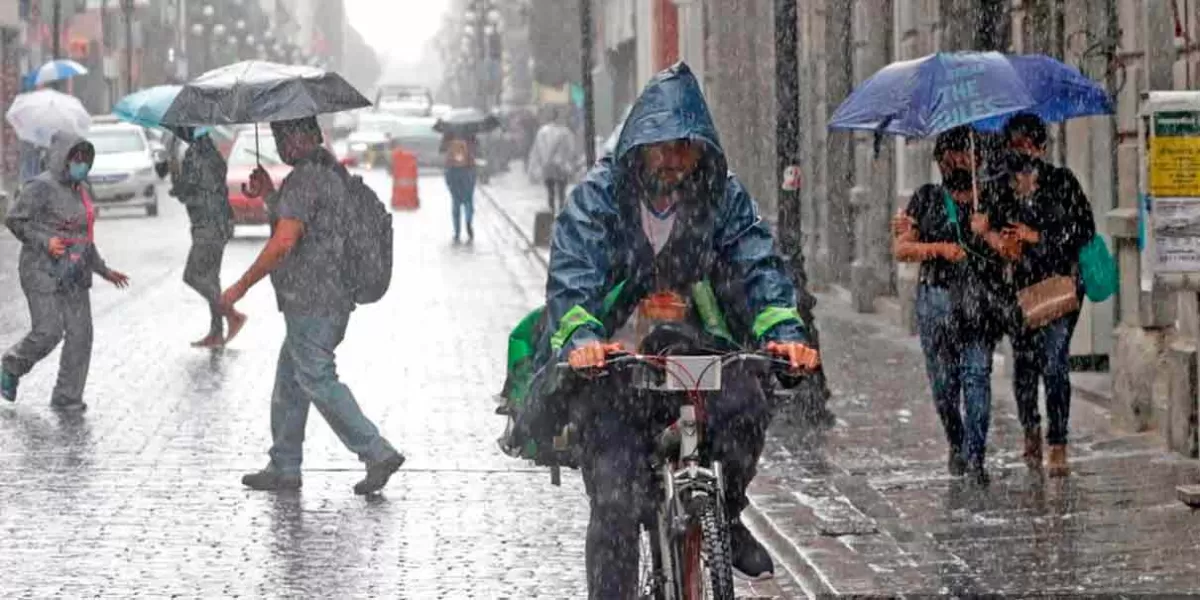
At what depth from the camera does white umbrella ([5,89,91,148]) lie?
32.0m

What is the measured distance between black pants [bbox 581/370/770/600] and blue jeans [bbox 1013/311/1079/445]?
4.85 m

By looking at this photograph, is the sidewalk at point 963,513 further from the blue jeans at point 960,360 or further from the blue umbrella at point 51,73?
the blue umbrella at point 51,73

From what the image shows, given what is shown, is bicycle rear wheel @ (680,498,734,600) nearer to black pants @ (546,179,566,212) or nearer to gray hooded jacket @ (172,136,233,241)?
gray hooded jacket @ (172,136,233,241)

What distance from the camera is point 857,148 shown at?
74.0 feet

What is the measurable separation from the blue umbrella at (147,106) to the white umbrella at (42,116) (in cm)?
1387

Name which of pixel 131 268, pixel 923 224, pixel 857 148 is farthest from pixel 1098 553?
pixel 131 268

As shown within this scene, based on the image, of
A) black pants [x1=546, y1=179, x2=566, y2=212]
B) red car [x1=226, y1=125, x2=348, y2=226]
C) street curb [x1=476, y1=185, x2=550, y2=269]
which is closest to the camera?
street curb [x1=476, y1=185, x2=550, y2=269]

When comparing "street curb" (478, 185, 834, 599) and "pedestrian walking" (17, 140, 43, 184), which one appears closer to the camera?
"street curb" (478, 185, 834, 599)

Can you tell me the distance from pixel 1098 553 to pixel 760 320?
3.22m

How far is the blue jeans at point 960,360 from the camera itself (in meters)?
11.1

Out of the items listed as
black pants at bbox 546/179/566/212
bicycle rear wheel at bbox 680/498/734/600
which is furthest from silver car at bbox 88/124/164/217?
bicycle rear wheel at bbox 680/498/734/600

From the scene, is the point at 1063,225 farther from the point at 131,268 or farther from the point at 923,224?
the point at 131,268

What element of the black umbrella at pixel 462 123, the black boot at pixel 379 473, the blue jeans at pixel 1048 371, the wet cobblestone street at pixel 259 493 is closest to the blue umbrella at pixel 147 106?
the wet cobblestone street at pixel 259 493

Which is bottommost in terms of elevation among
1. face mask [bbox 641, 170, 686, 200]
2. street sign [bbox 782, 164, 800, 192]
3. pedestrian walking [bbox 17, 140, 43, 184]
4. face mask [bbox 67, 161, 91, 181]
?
pedestrian walking [bbox 17, 140, 43, 184]
